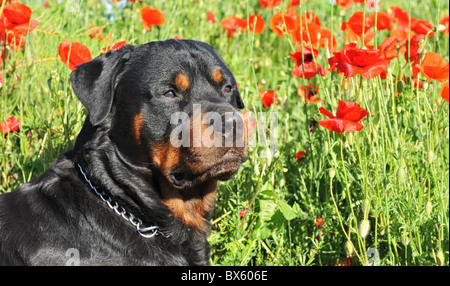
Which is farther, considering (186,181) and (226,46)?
(226,46)

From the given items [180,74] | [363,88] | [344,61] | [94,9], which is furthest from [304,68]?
[94,9]

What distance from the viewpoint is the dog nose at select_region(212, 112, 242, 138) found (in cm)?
265

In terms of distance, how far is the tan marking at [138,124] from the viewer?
2.83 metres

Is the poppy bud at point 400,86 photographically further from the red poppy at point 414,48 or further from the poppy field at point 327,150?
the red poppy at point 414,48

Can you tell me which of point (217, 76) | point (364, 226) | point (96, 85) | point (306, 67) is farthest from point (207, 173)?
point (306, 67)

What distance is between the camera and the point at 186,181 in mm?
2871

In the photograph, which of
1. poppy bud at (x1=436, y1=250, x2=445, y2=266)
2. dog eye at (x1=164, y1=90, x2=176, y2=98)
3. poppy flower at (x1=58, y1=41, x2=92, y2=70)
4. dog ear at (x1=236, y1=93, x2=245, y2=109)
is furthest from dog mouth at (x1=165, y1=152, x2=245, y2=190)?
poppy bud at (x1=436, y1=250, x2=445, y2=266)

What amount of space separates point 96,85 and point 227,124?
0.74m

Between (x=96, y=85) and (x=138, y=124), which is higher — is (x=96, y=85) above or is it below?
above

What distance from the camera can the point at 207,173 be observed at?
2805mm

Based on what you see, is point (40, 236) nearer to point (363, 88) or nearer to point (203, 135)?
point (203, 135)

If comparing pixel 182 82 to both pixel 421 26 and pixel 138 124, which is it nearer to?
pixel 138 124

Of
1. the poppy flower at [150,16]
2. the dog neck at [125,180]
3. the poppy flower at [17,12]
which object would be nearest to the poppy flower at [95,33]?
the poppy flower at [150,16]
